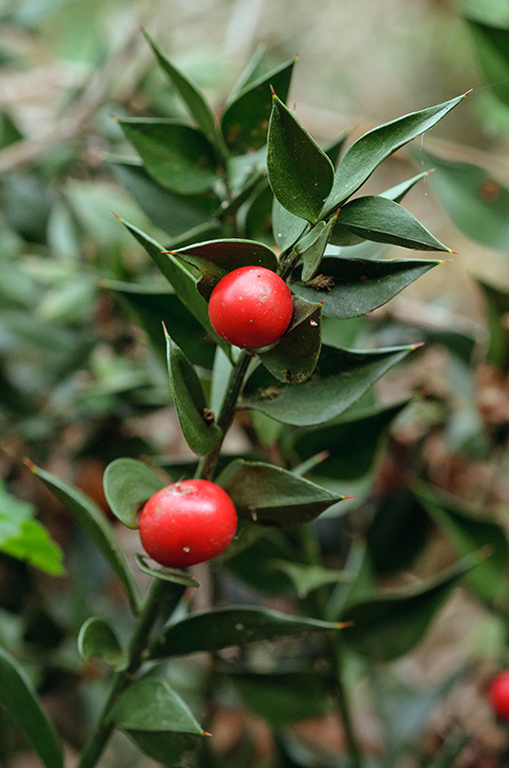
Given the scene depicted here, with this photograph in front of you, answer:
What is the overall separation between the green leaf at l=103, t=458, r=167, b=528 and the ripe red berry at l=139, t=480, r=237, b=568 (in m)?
0.03

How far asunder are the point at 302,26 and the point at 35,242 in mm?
1565

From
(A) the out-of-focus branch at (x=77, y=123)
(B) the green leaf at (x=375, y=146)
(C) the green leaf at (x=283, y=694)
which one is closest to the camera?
(B) the green leaf at (x=375, y=146)

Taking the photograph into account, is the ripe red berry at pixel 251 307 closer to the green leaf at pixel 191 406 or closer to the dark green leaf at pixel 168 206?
the green leaf at pixel 191 406

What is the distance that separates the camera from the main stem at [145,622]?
39cm

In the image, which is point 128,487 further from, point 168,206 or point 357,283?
point 168,206

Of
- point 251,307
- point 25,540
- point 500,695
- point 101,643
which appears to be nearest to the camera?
point 251,307

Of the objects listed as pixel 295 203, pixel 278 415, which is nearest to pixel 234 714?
pixel 278 415

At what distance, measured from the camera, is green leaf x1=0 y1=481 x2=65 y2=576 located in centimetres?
53

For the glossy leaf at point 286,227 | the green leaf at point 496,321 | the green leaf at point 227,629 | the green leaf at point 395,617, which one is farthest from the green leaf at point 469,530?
the glossy leaf at point 286,227

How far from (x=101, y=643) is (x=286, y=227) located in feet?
1.02

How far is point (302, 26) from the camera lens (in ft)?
6.88

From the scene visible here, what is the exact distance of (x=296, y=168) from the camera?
A: 34cm

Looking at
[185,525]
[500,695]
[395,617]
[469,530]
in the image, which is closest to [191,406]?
[185,525]

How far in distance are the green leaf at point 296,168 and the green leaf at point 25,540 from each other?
37 cm
